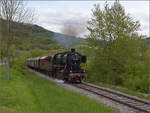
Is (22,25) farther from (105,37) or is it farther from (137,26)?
(137,26)

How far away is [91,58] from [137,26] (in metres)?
5.56

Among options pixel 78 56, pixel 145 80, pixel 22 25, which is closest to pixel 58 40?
pixel 78 56

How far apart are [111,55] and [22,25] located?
876 cm

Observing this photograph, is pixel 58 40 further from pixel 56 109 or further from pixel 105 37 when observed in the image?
pixel 56 109

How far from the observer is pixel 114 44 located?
784 inches

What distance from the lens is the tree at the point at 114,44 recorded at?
759 inches

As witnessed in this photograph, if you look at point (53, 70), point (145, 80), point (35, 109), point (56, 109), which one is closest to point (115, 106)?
point (56, 109)

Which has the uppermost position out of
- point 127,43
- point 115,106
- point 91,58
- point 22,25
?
point 22,25

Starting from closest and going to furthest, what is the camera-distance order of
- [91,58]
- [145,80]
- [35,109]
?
1. [35,109]
2. [145,80]
3. [91,58]

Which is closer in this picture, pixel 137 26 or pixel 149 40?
pixel 137 26

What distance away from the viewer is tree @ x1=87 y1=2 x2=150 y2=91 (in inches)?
759

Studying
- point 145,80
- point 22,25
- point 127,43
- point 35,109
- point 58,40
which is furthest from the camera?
point 58,40

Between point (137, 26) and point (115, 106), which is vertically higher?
point (137, 26)

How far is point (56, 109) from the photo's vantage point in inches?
337
